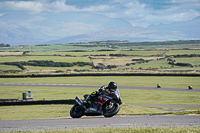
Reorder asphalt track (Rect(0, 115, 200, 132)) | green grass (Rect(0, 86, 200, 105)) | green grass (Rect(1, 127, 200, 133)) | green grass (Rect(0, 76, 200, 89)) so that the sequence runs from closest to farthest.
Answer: green grass (Rect(1, 127, 200, 133)) → asphalt track (Rect(0, 115, 200, 132)) → green grass (Rect(0, 86, 200, 105)) → green grass (Rect(0, 76, 200, 89))

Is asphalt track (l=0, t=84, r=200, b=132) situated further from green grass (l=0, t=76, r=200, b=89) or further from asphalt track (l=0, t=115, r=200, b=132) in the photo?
green grass (l=0, t=76, r=200, b=89)

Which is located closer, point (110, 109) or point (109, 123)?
point (109, 123)

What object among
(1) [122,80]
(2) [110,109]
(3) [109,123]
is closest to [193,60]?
(1) [122,80]

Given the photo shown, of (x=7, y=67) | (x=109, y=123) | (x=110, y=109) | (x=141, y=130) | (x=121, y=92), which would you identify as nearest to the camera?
(x=141, y=130)

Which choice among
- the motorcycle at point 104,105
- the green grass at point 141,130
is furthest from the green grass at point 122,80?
the green grass at point 141,130

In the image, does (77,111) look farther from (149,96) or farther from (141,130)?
(149,96)

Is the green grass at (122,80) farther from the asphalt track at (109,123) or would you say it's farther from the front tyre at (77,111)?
the asphalt track at (109,123)

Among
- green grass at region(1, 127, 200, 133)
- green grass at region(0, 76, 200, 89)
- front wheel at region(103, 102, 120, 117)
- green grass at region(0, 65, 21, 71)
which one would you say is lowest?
green grass at region(0, 76, 200, 89)

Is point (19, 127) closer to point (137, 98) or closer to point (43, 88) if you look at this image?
point (137, 98)

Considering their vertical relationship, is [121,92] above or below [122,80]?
below

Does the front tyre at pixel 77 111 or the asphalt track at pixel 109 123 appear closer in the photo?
the asphalt track at pixel 109 123

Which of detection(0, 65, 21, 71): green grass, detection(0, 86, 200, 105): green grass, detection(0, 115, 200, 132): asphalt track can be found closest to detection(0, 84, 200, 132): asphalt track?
detection(0, 115, 200, 132): asphalt track

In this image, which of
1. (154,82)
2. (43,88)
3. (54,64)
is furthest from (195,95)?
(54,64)

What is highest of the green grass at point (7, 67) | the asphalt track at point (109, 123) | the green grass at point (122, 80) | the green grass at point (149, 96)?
the asphalt track at point (109, 123)
